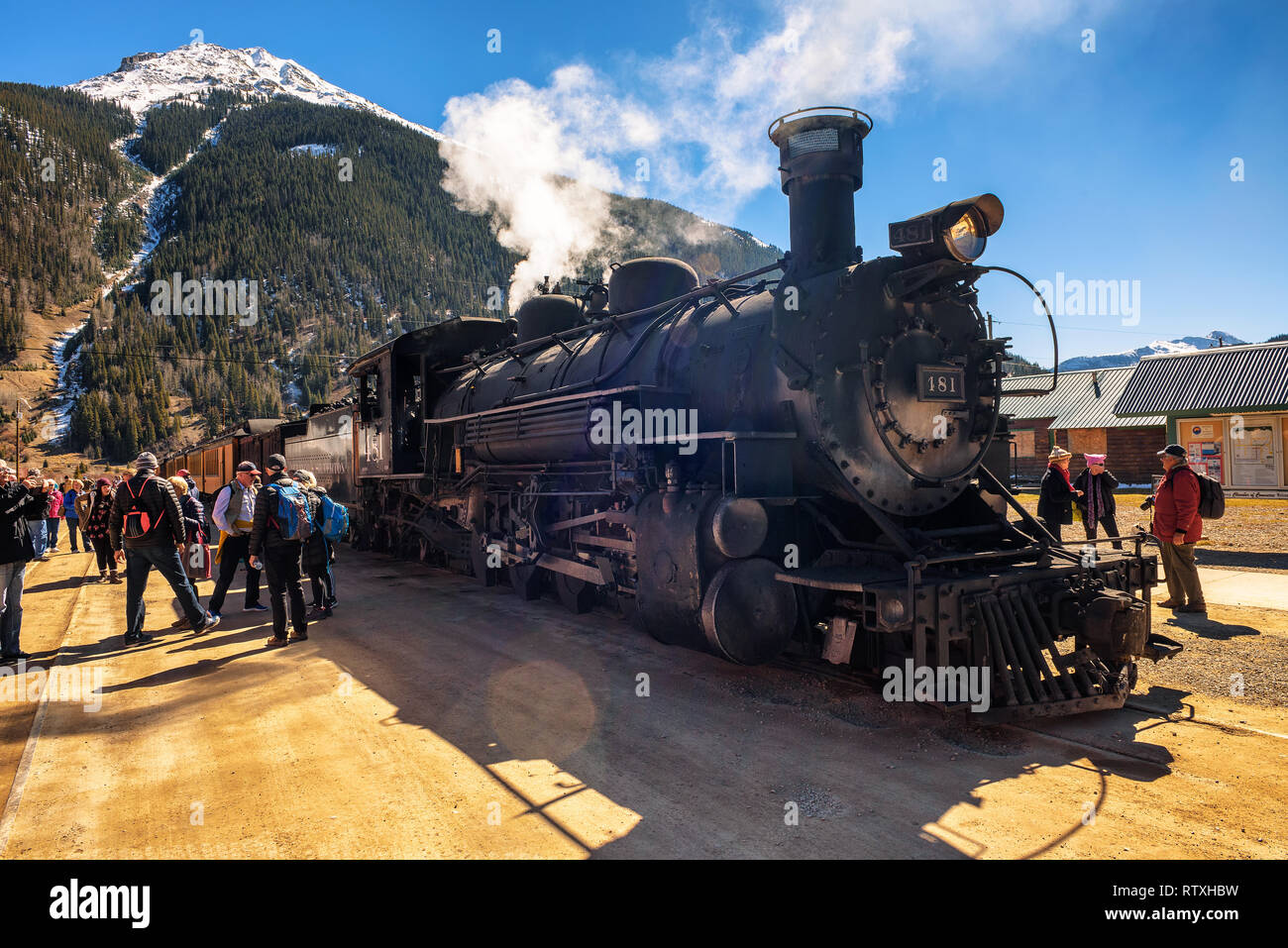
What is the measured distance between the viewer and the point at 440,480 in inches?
397

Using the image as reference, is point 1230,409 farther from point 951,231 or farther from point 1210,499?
point 951,231

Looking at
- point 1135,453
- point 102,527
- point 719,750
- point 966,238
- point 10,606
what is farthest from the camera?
point 1135,453

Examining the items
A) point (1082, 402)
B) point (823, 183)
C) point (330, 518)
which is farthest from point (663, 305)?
point (1082, 402)

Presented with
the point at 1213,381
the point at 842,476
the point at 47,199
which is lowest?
the point at 842,476

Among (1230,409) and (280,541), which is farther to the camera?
(1230,409)

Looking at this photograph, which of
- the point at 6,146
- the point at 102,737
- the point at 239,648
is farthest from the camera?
the point at 6,146

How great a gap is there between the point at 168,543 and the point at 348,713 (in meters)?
3.72

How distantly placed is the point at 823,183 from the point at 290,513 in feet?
18.2

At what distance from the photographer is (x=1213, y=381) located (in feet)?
75.3

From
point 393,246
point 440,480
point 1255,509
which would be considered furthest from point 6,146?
point 1255,509

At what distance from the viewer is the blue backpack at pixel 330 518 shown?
801 centimetres

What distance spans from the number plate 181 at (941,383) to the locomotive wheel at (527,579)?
482cm

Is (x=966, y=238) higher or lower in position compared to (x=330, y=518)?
higher
